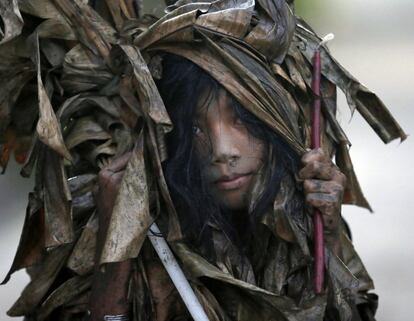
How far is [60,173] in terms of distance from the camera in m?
1.31

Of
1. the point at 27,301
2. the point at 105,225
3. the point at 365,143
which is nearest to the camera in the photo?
the point at 105,225

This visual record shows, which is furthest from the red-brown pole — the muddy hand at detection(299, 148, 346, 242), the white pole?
the white pole

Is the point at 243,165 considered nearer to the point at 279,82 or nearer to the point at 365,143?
the point at 279,82

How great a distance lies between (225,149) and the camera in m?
1.28

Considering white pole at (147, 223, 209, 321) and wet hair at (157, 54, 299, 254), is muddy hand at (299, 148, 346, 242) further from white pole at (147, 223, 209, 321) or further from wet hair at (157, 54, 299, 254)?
white pole at (147, 223, 209, 321)

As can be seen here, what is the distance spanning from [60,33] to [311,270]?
0.45 metres

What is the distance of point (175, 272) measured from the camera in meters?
1.30

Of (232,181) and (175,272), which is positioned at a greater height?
(232,181)

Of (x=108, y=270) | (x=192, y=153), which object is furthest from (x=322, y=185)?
(x=108, y=270)

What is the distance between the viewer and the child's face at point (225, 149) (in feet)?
4.22

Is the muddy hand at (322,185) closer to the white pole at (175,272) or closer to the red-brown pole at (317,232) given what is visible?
the red-brown pole at (317,232)

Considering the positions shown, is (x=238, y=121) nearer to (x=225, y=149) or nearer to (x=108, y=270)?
(x=225, y=149)

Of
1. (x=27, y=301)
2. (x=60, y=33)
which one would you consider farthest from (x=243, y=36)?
(x=27, y=301)

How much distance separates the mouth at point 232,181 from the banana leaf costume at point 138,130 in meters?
0.05
